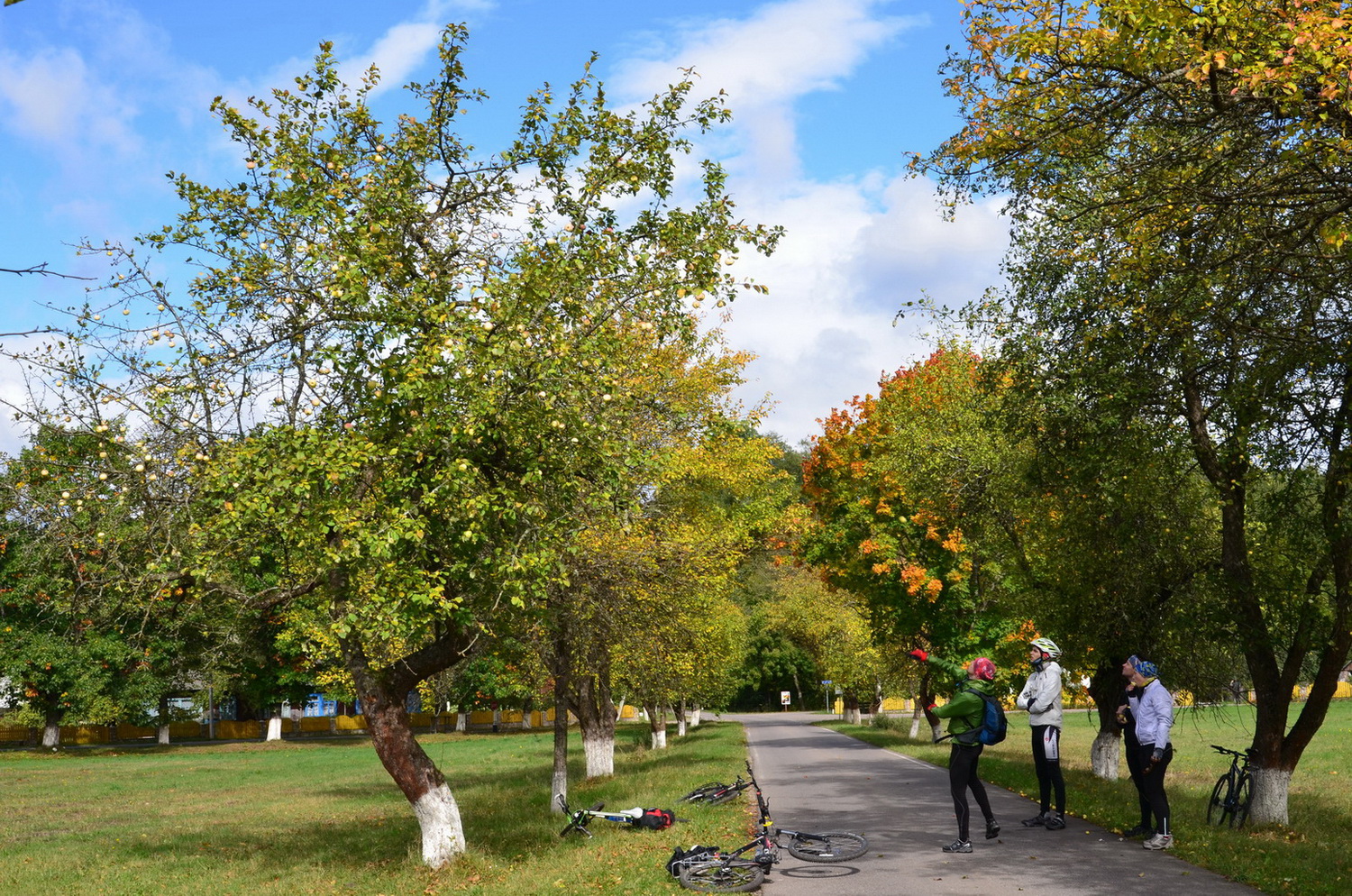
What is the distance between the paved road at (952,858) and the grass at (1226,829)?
438 mm

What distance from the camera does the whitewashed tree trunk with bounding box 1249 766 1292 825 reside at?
13.5 m

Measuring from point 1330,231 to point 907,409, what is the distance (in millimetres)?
19694

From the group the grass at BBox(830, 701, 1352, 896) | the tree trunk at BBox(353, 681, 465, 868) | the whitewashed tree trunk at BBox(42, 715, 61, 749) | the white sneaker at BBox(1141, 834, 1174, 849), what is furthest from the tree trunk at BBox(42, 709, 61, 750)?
the white sneaker at BBox(1141, 834, 1174, 849)

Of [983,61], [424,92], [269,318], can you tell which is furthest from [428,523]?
[983,61]

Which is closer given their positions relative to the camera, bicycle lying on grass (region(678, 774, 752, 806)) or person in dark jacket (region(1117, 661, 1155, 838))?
person in dark jacket (region(1117, 661, 1155, 838))

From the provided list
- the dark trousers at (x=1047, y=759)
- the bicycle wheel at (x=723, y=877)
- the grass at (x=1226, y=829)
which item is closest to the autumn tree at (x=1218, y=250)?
the grass at (x=1226, y=829)

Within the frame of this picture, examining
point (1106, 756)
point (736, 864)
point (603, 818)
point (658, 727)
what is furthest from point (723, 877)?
point (658, 727)

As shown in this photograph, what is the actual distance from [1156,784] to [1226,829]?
255cm

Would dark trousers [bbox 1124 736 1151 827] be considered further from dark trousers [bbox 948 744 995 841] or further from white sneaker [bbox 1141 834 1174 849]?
dark trousers [bbox 948 744 995 841]

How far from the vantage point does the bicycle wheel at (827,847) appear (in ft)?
36.0

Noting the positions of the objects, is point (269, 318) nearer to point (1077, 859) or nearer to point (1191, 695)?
point (1077, 859)

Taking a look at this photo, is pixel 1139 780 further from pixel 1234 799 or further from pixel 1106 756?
pixel 1106 756

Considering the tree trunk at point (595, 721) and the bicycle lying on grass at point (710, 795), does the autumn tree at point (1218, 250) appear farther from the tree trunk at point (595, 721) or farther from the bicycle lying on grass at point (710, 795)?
the tree trunk at point (595, 721)

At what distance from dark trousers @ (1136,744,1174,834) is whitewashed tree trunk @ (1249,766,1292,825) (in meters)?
3.09
